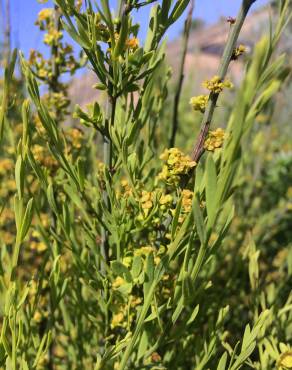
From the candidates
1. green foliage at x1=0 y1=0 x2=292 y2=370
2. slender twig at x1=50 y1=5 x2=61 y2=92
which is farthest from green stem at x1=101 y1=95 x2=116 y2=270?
slender twig at x1=50 y1=5 x2=61 y2=92

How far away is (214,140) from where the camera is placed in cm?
52

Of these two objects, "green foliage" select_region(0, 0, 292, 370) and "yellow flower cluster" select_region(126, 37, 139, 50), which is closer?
"green foliage" select_region(0, 0, 292, 370)

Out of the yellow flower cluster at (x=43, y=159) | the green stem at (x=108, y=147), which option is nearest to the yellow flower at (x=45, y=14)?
the yellow flower cluster at (x=43, y=159)

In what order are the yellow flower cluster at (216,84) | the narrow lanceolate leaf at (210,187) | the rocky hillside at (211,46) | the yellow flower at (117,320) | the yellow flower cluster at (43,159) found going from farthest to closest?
the rocky hillside at (211,46) < the yellow flower cluster at (43,159) < the yellow flower at (117,320) < the yellow flower cluster at (216,84) < the narrow lanceolate leaf at (210,187)

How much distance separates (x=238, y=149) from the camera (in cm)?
32

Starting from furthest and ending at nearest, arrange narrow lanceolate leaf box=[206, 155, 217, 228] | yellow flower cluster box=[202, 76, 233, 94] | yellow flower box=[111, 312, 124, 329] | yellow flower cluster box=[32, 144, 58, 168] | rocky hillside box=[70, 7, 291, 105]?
rocky hillside box=[70, 7, 291, 105], yellow flower cluster box=[32, 144, 58, 168], yellow flower box=[111, 312, 124, 329], yellow flower cluster box=[202, 76, 233, 94], narrow lanceolate leaf box=[206, 155, 217, 228]

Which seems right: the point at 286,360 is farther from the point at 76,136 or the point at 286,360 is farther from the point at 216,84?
the point at 76,136

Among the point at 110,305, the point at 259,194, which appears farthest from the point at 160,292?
the point at 259,194

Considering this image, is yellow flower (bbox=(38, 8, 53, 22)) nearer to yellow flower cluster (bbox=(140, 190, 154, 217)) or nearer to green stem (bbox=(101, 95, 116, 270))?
green stem (bbox=(101, 95, 116, 270))

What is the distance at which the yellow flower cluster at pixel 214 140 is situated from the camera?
1.68 feet

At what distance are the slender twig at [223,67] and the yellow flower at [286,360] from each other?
9.6 inches

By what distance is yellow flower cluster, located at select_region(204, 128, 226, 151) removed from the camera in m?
0.51

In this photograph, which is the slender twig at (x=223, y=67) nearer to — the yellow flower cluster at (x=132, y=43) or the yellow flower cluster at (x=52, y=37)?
the yellow flower cluster at (x=132, y=43)

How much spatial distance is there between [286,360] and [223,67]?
33cm
